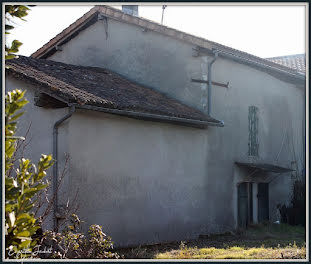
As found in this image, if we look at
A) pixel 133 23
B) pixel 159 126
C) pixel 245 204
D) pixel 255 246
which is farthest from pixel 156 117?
pixel 245 204

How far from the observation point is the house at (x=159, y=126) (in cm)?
992

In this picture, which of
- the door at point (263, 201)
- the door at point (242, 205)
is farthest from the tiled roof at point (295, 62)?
the door at point (242, 205)

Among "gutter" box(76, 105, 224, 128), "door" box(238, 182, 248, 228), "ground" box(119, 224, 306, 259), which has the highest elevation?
"gutter" box(76, 105, 224, 128)

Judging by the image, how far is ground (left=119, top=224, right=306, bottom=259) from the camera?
890 cm

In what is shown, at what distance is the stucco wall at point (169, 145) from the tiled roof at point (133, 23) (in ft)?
0.76

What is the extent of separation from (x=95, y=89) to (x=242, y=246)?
4.45 metres

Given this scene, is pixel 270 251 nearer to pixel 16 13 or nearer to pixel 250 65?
pixel 250 65

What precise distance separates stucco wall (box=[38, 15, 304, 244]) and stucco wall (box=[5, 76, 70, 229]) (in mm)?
254

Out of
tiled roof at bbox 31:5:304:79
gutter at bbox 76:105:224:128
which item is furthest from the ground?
tiled roof at bbox 31:5:304:79

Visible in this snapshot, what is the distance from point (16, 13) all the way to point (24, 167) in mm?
1307

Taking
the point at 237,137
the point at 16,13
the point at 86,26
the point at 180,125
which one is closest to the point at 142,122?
the point at 180,125

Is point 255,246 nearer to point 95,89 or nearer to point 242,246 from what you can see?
point 242,246

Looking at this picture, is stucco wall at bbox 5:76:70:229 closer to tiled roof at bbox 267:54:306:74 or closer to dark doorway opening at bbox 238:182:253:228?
dark doorway opening at bbox 238:182:253:228

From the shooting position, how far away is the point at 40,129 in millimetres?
10203
